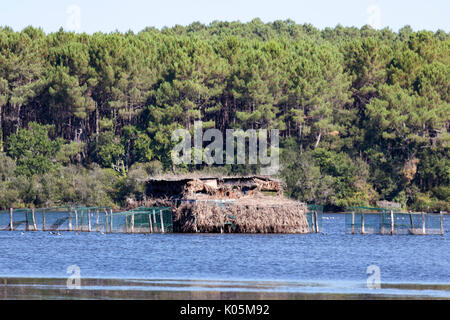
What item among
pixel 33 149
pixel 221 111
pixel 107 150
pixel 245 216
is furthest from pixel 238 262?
pixel 221 111

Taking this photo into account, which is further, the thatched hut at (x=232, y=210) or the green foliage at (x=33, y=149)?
the green foliage at (x=33, y=149)

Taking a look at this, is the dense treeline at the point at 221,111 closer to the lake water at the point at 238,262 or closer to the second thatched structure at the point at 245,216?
the lake water at the point at 238,262

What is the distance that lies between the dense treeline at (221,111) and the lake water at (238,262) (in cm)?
2896

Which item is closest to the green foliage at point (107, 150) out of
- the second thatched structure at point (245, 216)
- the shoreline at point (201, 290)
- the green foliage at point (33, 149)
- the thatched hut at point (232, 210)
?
the green foliage at point (33, 149)

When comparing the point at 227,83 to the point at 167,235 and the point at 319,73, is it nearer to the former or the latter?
the point at 319,73

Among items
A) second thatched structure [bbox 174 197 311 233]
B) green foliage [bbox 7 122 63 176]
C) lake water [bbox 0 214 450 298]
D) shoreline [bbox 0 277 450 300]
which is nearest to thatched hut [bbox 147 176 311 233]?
second thatched structure [bbox 174 197 311 233]

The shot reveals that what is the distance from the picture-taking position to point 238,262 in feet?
138

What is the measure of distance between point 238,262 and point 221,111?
5873 centimetres

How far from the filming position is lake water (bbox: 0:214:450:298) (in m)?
33.3

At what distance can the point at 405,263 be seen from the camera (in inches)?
1686

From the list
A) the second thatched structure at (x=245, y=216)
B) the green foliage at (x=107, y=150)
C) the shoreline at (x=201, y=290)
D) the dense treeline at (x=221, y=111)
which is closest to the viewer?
the shoreline at (x=201, y=290)

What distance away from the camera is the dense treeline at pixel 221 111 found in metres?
89.8

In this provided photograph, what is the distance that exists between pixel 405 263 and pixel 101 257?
12981 millimetres
